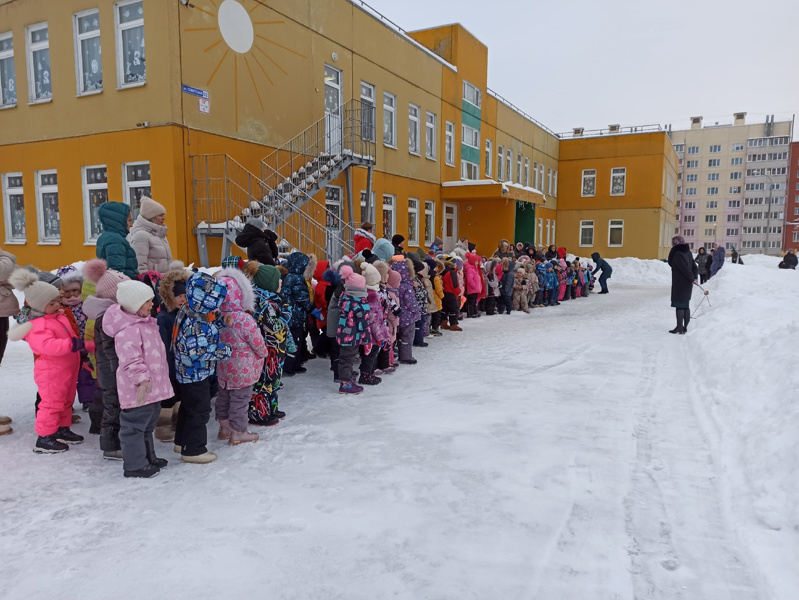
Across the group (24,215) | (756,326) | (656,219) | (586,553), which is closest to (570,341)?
(756,326)

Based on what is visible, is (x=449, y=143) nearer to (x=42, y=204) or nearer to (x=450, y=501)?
(x=42, y=204)

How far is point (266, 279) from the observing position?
481cm

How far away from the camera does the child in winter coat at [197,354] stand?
374cm

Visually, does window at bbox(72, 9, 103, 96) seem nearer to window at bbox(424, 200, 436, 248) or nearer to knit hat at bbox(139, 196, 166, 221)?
knit hat at bbox(139, 196, 166, 221)

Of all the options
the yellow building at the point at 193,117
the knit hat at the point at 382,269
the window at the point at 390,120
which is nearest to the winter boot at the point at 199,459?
the knit hat at the point at 382,269

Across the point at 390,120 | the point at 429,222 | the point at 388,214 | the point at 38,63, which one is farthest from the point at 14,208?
the point at 429,222

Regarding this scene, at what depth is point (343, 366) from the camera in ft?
19.0

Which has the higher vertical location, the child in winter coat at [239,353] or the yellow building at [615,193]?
the yellow building at [615,193]

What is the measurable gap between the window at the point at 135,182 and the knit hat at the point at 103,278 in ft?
26.3

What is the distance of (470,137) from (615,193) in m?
15.8

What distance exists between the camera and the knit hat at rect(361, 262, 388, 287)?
5.92 m

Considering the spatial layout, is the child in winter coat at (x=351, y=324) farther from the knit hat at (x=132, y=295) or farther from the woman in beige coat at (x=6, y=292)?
the woman in beige coat at (x=6, y=292)

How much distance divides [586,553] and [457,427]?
1.92m

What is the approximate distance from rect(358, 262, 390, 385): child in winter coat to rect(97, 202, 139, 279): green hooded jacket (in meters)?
2.28
